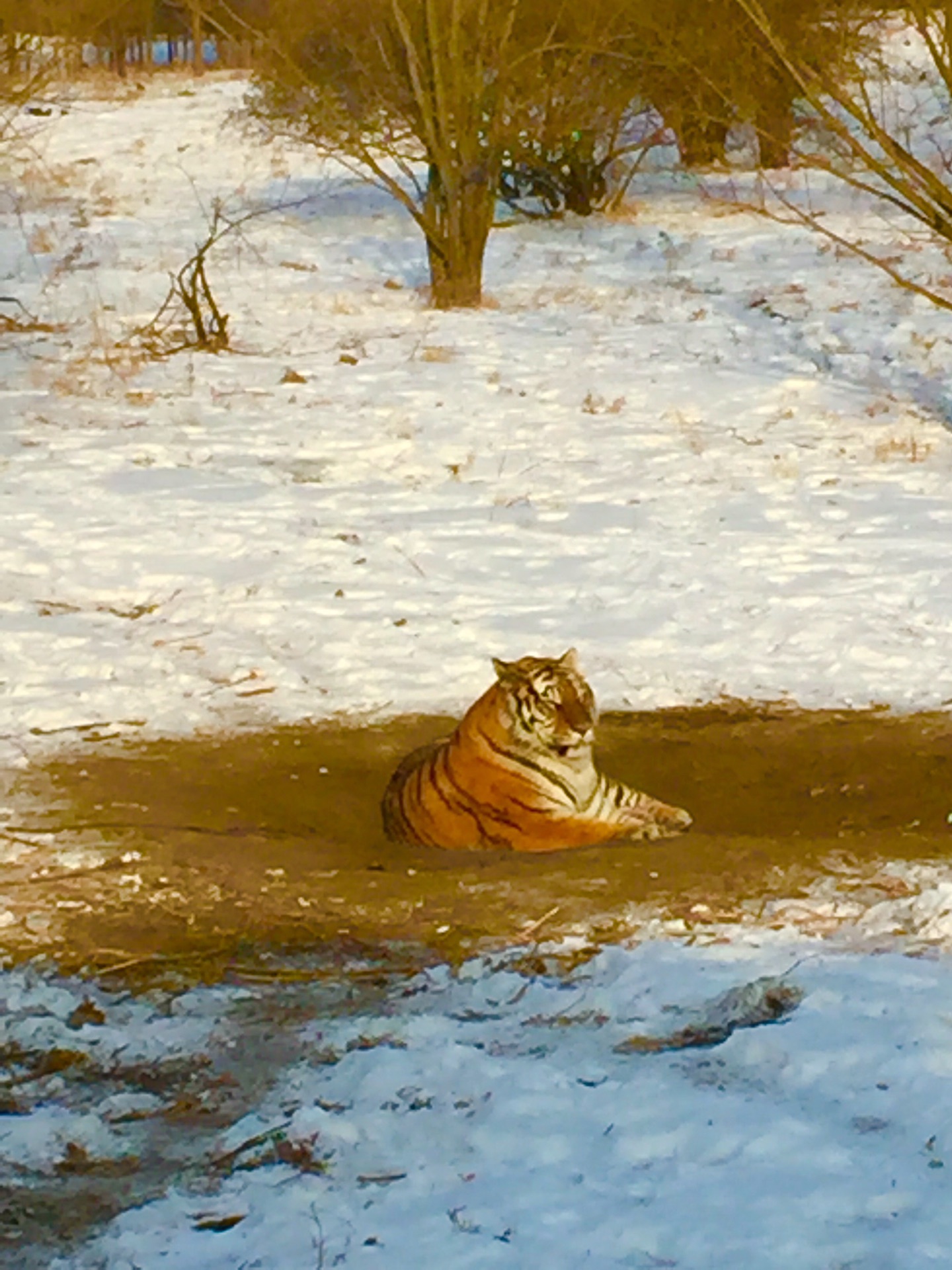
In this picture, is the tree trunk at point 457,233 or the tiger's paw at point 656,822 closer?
the tiger's paw at point 656,822

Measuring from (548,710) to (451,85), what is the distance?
9.36 metres

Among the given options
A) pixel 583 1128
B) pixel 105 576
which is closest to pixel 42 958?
pixel 583 1128

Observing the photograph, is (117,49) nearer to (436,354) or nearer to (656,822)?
(436,354)

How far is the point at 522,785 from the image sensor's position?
5465mm

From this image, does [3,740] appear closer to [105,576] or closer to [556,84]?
[105,576]

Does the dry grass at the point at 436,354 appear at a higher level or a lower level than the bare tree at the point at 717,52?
lower

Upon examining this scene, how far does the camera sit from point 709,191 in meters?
18.1

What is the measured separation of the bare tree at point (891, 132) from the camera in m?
8.18

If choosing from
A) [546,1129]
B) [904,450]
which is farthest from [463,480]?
[546,1129]

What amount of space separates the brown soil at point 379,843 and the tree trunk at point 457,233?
779 cm

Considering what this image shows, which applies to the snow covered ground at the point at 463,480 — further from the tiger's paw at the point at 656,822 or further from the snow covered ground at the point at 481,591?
the tiger's paw at the point at 656,822

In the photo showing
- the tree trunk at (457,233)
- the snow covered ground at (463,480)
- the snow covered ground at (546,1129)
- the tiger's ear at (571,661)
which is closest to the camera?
the snow covered ground at (546,1129)

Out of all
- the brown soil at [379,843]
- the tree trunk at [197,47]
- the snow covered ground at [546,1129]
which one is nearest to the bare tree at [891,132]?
the brown soil at [379,843]

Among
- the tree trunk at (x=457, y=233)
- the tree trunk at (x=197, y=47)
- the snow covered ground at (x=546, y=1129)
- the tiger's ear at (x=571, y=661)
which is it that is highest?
the tree trunk at (x=197, y=47)
